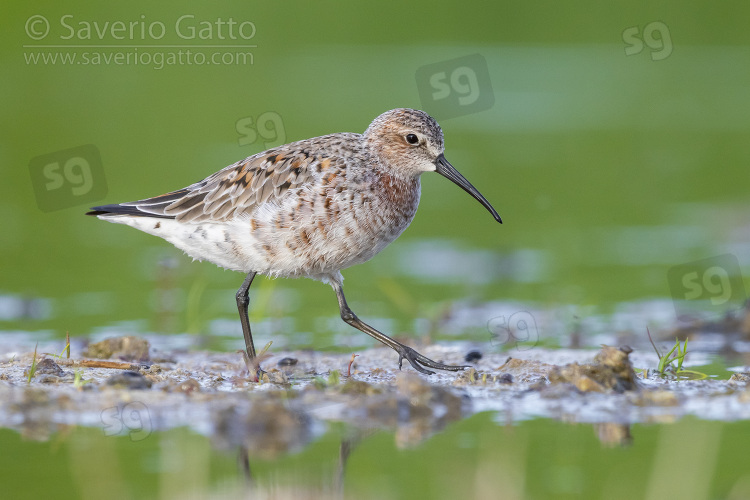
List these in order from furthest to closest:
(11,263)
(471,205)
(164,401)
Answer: (471,205) → (11,263) → (164,401)

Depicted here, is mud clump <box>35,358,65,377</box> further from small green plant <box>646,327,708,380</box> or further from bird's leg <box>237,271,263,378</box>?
small green plant <box>646,327,708,380</box>

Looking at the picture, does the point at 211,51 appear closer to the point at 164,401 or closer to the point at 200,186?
the point at 200,186

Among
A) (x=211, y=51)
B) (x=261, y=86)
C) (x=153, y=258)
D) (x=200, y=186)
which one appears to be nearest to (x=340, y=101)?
(x=261, y=86)

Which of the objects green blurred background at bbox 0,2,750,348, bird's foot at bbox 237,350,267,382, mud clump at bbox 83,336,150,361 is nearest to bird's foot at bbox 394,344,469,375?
bird's foot at bbox 237,350,267,382

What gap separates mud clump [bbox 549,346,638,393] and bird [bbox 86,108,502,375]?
1477 millimetres

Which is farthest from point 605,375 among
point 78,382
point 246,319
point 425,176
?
point 425,176

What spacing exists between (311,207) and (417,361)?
4.75ft

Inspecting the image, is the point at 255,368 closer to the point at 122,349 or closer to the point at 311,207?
the point at 311,207

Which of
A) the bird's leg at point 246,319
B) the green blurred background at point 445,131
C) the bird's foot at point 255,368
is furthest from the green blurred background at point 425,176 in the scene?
the bird's foot at point 255,368

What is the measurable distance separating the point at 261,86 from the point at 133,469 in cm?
1562

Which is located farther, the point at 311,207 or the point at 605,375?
the point at 311,207

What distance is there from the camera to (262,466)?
568cm

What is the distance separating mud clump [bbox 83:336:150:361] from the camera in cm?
867

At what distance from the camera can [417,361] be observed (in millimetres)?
8562
